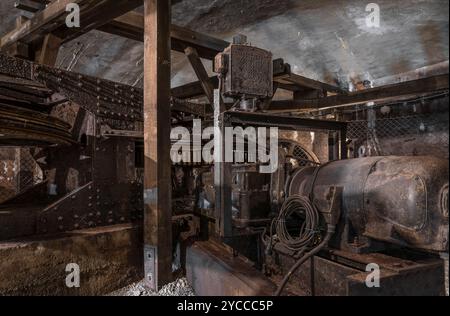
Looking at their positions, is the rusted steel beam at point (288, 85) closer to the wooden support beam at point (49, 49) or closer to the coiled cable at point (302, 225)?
the wooden support beam at point (49, 49)

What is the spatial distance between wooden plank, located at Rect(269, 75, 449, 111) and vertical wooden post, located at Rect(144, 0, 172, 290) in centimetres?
343

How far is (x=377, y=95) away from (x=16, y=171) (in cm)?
677

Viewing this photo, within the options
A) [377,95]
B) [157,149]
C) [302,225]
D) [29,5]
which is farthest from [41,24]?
[377,95]

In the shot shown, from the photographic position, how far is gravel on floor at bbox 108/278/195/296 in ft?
9.33

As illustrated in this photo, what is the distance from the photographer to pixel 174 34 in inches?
157

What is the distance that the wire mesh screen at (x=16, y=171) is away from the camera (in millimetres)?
6031

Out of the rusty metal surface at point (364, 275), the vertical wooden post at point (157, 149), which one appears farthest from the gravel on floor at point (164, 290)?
the rusty metal surface at point (364, 275)

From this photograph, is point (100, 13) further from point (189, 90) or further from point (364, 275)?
point (364, 275)

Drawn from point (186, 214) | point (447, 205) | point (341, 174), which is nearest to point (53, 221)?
point (186, 214)

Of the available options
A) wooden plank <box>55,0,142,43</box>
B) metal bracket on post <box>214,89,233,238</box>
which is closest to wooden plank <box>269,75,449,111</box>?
metal bracket on post <box>214,89,233,238</box>

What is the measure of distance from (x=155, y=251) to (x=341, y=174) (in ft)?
5.73

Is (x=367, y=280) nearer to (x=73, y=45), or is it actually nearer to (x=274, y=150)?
(x=274, y=150)

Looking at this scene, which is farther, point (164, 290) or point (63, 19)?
point (63, 19)

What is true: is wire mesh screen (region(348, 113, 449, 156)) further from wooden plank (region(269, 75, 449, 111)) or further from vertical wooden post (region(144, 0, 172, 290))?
vertical wooden post (region(144, 0, 172, 290))
